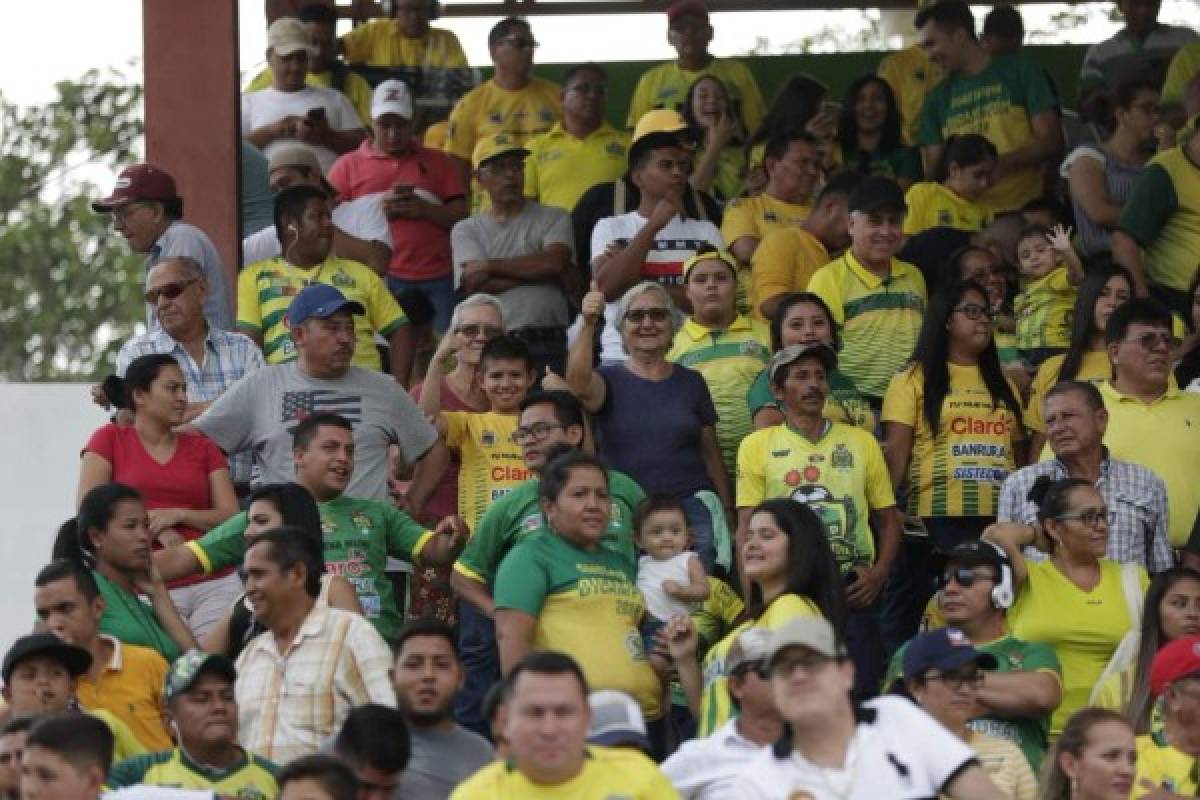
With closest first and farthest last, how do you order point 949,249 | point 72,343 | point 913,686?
point 913,686
point 949,249
point 72,343

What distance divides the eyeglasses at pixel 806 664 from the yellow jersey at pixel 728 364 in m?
4.85

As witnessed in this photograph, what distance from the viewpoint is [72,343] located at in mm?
33875

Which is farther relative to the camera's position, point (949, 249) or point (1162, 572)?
point (949, 249)

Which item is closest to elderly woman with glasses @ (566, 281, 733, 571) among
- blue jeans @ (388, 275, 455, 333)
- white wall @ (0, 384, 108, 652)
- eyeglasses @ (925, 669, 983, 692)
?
eyeglasses @ (925, 669, 983, 692)

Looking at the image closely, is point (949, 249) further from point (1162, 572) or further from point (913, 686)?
point (913, 686)

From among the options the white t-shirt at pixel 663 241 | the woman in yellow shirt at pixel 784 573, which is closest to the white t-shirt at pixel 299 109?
the white t-shirt at pixel 663 241

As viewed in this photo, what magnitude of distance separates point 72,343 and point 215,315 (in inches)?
832

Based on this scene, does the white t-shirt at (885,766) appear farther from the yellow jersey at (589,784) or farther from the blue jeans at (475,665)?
the blue jeans at (475,665)

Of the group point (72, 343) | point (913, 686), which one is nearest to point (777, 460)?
point (913, 686)

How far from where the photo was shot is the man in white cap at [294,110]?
16.2 metres

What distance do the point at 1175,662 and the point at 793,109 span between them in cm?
640

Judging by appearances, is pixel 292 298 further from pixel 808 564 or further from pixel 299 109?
pixel 808 564

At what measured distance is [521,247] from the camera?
14734mm

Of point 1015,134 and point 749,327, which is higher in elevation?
point 1015,134
